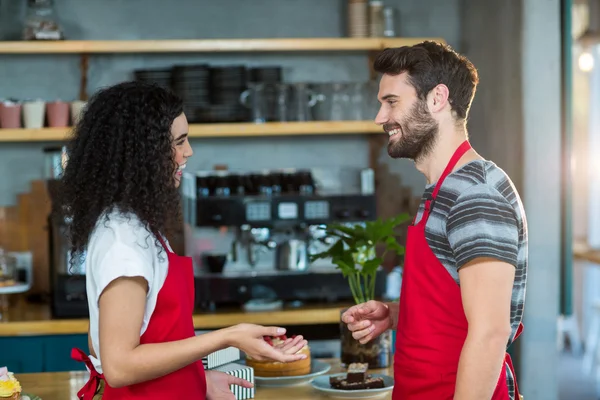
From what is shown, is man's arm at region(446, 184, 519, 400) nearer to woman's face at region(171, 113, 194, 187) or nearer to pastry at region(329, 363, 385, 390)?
woman's face at region(171, 113, 194, 187)

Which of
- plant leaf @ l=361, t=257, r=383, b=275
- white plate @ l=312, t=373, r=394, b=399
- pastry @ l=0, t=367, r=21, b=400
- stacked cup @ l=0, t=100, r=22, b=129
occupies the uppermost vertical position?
stacked cup @ l=0, t=100, r=22, b=129

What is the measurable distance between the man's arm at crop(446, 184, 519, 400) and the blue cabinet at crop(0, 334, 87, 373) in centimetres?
251

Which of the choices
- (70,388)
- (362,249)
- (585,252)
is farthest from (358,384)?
(585,252)

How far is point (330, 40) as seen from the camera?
13.6 ft

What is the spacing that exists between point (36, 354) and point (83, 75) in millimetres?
1469

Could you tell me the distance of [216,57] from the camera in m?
4.44

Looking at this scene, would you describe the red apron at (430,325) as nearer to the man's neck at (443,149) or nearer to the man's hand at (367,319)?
the man's neck at (443,149)

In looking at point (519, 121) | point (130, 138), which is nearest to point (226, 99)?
point (519, 121)

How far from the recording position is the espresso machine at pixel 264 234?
154 inches

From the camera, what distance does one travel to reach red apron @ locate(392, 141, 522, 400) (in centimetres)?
175

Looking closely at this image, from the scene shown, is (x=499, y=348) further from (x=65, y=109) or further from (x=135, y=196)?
(x=65, y=109)

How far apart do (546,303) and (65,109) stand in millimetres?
2411

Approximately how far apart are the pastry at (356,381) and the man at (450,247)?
45cm

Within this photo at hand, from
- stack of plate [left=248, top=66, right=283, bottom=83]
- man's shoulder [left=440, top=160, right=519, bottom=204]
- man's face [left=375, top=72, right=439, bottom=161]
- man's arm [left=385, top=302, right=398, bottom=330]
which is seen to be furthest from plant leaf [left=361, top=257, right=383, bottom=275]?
stack of plate [left=248, top=66, right=283, bottom=83]
